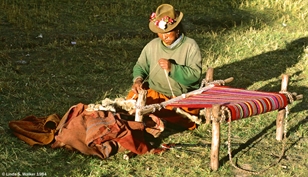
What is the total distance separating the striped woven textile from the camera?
4508 mm

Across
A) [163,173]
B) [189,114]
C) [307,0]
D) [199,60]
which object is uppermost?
[307,0]

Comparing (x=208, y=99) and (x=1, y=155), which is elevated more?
(x=208, y=99)

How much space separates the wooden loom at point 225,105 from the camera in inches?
172

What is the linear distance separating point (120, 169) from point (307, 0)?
29.7 feet

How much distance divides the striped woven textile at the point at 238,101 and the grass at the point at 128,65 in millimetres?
535

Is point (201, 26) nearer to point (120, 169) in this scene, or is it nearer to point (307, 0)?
point (307, 0)

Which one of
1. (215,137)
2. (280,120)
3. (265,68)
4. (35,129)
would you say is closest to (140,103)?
(215,137)

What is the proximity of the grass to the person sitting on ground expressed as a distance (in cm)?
41

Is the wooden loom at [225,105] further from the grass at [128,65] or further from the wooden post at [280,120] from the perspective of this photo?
the grass at [128,65]

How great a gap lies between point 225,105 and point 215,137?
303 millimetres

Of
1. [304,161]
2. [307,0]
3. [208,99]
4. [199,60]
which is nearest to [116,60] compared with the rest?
[199,60]

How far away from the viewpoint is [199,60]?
17.7 feet

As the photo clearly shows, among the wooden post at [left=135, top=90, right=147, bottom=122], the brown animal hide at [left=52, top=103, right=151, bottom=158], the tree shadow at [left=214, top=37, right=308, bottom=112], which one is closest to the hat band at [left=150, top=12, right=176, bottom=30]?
the wooden post at [left=135, top=90, right=147, bottom=122]

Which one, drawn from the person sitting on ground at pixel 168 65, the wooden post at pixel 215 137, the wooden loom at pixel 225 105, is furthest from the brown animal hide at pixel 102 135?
the wooden post at pixel 215 137
